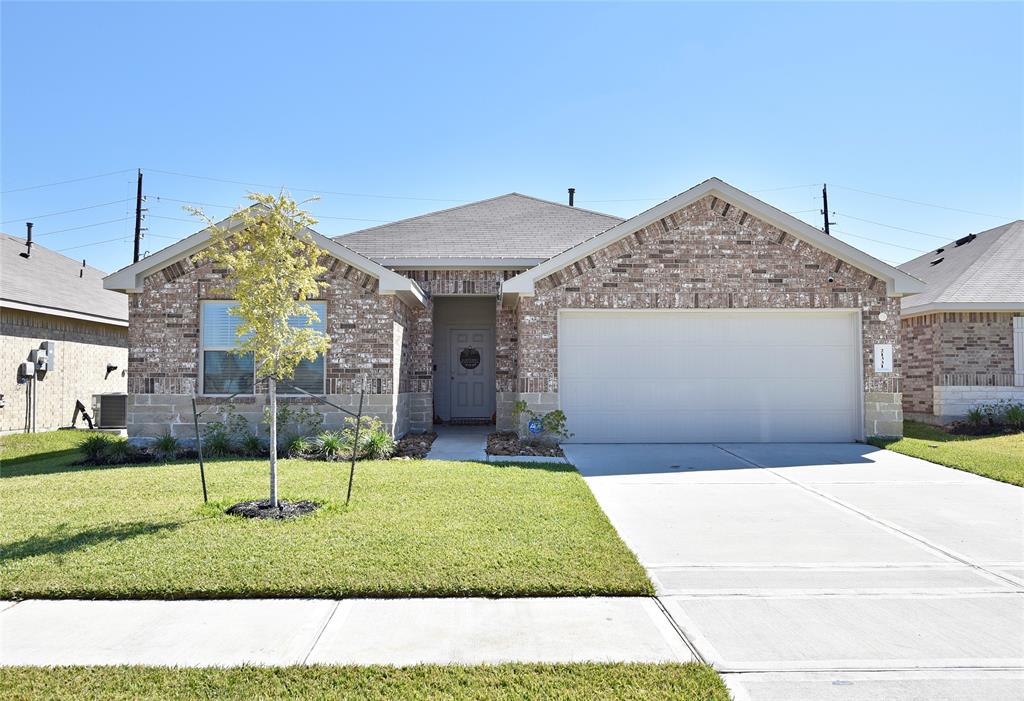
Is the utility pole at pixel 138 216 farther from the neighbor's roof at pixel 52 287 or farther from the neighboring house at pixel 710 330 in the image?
the neighboring house at pixel 710 330

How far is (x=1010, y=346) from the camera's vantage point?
1462 cm

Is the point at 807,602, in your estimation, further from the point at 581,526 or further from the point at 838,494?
the point at 838,494

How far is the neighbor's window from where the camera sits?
35.3 ft

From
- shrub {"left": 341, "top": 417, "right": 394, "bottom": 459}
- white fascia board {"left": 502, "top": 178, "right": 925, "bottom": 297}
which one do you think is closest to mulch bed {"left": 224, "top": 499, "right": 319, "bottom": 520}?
shrub {"left": 341, "top": 417, "right": 394, "bottom": 459}

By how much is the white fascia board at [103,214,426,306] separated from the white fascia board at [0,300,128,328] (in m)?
4.22

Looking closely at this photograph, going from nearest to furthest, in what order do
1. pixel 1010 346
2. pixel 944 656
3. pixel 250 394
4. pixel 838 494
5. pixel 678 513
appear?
pixel 944 656
pixel 678 513
pixel 838 494
pixel 250 394
pixel 1010 346

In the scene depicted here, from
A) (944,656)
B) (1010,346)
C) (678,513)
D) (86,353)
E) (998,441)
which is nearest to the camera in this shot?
(944,656)

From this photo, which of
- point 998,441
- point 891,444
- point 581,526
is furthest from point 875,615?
point 998,441

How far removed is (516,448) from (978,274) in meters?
13.1

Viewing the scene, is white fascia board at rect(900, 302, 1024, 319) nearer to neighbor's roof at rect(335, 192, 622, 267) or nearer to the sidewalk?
neighbor's roof at rect(335, 192, 622, 267)

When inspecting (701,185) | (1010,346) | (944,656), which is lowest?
(944,656)

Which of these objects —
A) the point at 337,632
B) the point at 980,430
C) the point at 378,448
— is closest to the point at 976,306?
the point at 980,430

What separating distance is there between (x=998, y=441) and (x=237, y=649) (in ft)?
45.8

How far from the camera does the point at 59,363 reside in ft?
48.9
